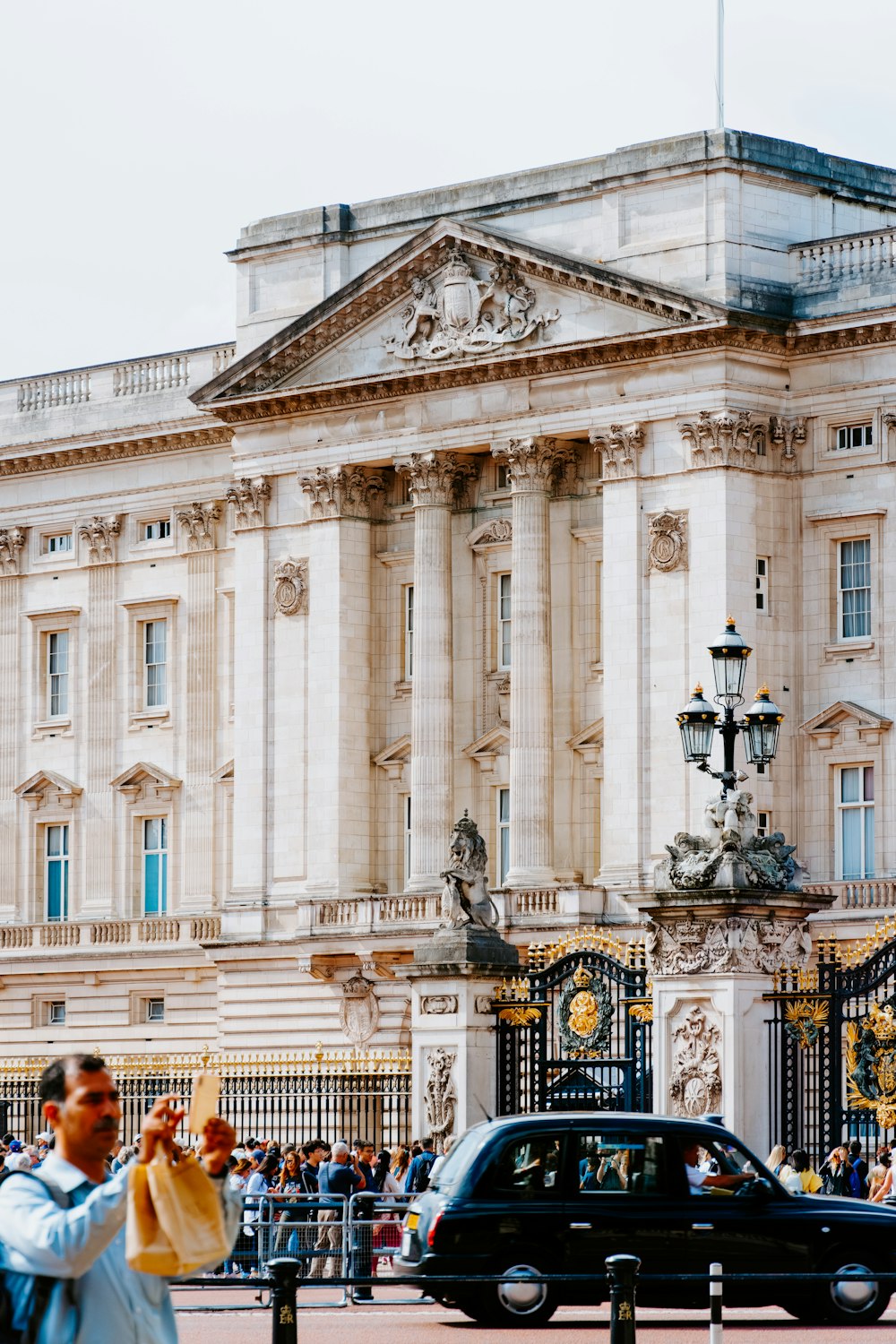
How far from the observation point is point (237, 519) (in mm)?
62031

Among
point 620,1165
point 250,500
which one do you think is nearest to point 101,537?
point 250,500

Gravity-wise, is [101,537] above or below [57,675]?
above

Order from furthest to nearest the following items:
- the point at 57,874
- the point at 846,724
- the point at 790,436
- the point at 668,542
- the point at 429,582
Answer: the point at 57,874
the point at 429,582
the point at 790,436
the point at 668,542
the point at 846,724

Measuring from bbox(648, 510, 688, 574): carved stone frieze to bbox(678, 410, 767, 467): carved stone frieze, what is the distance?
1087 mm

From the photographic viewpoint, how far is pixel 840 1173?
1135 inches

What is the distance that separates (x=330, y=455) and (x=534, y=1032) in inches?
1176

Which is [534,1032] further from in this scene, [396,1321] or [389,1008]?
[389,1008]

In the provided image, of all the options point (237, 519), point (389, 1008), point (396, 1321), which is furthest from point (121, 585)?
point (396, 1321)

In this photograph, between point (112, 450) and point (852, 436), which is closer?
point (852, 436)

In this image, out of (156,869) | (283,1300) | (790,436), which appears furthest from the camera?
(156,869)

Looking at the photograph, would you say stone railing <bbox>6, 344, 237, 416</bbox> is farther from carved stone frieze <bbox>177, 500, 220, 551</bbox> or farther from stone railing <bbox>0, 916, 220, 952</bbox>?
stone railing <bbox>0, 916, 220, 952</bbox>

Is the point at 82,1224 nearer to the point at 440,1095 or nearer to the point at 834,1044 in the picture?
the point at 834,1044

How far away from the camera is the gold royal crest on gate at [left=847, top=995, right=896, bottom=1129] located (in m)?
28.0

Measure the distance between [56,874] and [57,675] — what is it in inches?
175
